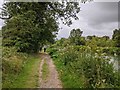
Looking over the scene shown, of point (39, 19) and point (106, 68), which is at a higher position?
point (39, 19)

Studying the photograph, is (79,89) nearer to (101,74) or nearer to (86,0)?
(101,74)

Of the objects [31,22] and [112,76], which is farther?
[31,22]

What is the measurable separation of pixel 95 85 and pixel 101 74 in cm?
101

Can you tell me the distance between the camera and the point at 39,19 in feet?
Result: 121

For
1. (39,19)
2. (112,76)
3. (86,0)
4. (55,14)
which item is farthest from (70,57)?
(39,19)

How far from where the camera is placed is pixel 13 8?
28.3 meters

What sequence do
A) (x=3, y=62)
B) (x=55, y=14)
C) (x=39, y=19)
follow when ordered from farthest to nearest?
(x=39, y=19) < (x=55, y=14) < (x=3, y=62)

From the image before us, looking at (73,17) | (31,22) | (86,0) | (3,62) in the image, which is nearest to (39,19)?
(31,22)

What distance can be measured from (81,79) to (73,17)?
1754cm

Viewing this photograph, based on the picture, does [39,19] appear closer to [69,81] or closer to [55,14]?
[55,14]

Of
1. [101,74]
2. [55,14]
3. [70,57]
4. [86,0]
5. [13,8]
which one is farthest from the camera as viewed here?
[55,14]

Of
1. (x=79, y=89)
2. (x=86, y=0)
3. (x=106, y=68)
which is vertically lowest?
(x=79, y=89)

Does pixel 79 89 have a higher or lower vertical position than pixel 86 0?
lower

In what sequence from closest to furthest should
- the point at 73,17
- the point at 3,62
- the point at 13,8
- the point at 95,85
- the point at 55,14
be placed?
the point at 95,85 < the point at 3,62 < the point at 13,8 < the point at 73,17 < the point at 55,14
